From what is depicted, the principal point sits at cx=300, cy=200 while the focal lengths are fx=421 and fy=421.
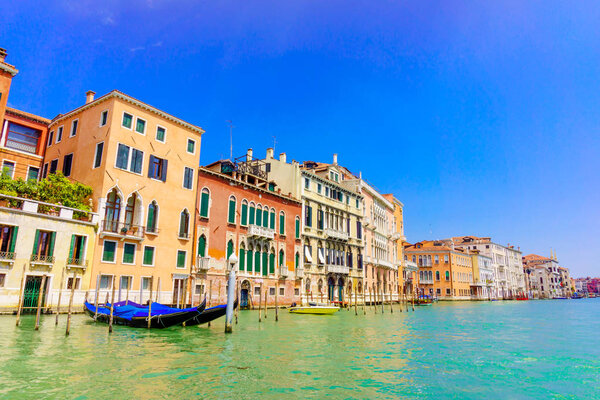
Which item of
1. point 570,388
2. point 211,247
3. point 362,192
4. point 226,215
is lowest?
point 570,388

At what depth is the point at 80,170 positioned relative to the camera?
2225 cm

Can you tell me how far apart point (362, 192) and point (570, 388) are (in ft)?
109

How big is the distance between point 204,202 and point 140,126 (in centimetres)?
568

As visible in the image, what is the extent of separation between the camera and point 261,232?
92.9 feet

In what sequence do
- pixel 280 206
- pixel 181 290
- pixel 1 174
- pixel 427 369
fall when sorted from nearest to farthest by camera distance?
pixel 427 369
pixel 1 174
pixel 181 290
pixel 280 206

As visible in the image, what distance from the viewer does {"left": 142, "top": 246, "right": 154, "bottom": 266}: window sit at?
72.2 ft

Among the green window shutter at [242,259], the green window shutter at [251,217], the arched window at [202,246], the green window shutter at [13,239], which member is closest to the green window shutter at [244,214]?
the green window shutter at [251,217]

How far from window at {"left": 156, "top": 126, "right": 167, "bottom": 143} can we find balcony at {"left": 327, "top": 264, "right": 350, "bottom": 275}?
1672 cm

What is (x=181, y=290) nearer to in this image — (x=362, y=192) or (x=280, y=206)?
(x=280, y=206)

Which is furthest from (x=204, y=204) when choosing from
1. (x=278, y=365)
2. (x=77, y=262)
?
(x=278, y=365)

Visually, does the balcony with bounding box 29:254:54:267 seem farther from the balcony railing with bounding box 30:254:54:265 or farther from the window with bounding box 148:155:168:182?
the window with bounding box 148:155:168:182

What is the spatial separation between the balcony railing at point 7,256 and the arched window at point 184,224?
27.3 feet

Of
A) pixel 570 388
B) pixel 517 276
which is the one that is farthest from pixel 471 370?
pixel 517 276

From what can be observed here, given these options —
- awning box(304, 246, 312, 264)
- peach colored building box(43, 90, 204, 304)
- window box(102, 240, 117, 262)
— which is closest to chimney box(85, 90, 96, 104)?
peach colored building box(43, 90, 204, 304)
